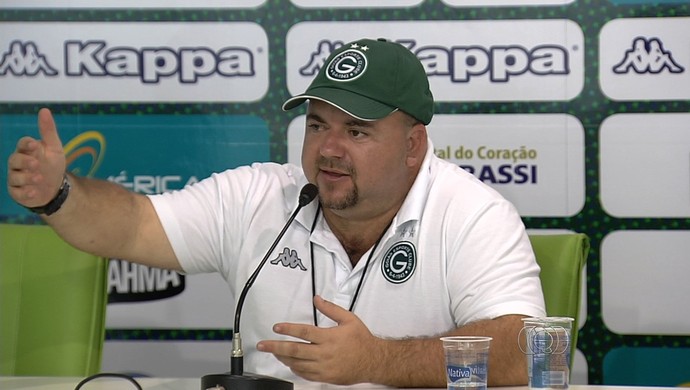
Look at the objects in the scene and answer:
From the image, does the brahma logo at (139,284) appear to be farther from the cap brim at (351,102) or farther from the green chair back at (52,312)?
the cap brim at (351,102)

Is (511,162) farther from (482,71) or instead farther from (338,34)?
(338,34)

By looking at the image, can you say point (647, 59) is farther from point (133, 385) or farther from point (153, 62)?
point (133, 385)

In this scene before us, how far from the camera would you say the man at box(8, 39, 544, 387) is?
2.12 m

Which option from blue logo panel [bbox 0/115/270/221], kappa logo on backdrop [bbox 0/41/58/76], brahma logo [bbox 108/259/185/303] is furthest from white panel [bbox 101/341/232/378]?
kappa logo on backdrop [bbox 0/41/58/76]

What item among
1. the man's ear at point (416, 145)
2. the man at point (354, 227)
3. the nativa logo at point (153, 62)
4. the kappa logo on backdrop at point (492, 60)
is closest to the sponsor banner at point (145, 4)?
the nativa logo at point (153, 62)

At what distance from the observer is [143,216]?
7.48 feet

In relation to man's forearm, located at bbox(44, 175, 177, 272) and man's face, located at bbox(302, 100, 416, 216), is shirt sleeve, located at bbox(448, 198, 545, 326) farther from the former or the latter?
man's forearm, located at bbox(44, 175, 177, 272)

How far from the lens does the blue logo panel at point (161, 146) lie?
3041 mm

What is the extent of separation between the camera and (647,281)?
2918 mm

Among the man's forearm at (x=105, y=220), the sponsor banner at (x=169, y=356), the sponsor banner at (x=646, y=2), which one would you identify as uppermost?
the sponsor banner at (x=646, y=2)

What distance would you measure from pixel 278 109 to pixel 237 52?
21cm

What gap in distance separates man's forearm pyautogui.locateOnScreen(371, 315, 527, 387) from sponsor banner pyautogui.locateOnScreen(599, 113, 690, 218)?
3.44 feet

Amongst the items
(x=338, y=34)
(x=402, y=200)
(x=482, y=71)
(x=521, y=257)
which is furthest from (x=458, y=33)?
(x=521, y=257)

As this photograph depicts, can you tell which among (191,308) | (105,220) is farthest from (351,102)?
(191,308)
